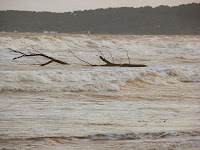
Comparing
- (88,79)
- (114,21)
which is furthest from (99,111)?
(114,21)

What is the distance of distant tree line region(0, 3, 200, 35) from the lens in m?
79.3

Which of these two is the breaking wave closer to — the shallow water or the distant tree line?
the shallow water

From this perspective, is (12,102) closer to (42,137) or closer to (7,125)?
(7,125)

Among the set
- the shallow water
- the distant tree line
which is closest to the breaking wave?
the shallow water

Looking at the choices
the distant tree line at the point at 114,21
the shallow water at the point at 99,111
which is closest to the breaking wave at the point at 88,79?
the shallow water at the point at 99,111

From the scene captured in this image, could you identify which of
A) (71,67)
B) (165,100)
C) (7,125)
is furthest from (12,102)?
(71,67)

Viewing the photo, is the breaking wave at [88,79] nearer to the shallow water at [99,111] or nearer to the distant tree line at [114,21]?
the shallow water at [99,111]

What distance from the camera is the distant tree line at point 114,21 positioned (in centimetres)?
7931

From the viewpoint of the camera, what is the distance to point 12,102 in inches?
174

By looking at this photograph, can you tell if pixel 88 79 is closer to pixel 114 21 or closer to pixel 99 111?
pixel 99 111

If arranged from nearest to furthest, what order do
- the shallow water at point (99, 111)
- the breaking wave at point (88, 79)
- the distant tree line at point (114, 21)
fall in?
the shallow water at point (99, 111) < the breaking wave at point (88, 79) < the distant tree line at point (114, 21)

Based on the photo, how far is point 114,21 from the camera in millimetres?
96188

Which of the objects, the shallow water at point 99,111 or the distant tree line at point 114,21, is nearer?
the shallow water at point 99,111

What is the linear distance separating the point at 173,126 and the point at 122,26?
8766 centimetres
